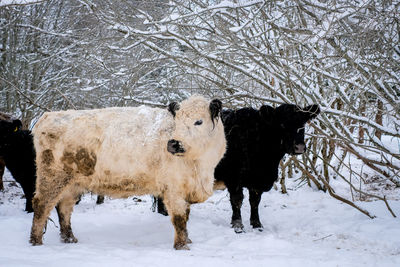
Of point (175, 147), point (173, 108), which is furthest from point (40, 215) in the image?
point (173, 108)

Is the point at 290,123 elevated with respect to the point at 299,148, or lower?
elevated

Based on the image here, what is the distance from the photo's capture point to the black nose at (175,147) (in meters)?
3.61

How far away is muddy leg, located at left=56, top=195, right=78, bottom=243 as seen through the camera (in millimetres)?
4227

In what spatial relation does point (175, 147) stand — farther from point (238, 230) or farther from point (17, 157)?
point (17, 157)

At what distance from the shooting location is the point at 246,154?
5.32 meters

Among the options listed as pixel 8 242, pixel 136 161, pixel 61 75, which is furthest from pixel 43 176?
pixel 61 75

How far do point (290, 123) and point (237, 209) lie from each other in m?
1.47

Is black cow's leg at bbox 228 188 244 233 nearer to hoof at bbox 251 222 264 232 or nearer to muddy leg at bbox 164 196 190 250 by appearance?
hoof at bbox 251 222 264 232

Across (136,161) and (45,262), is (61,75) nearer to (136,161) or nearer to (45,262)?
(136,161)

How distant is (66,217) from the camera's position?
433 cm

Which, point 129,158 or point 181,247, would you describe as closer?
point 181,247

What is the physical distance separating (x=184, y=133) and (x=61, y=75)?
22.6ft

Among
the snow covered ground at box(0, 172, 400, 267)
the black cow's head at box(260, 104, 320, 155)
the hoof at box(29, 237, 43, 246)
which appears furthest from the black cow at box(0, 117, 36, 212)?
the black cow's head at box(260, 104, 320, 155)

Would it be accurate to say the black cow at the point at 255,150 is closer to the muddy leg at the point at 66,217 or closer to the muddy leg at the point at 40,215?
the muddy leg at the point at 66,217
